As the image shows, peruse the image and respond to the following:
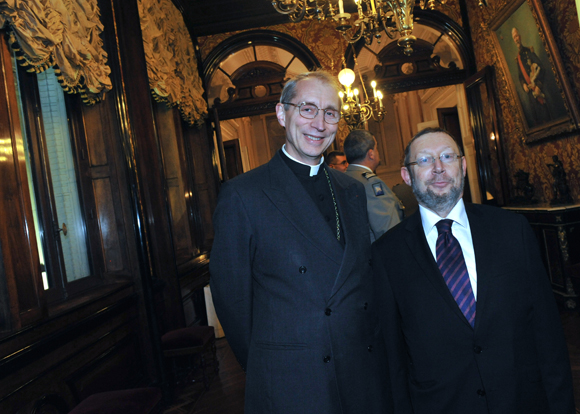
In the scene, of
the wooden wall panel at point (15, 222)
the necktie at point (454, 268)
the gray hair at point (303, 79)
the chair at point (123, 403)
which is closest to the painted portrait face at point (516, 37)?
the gray hair at point (303, 79)

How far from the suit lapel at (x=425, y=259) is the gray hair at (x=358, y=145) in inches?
62.5

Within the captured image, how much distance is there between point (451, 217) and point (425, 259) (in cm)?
18

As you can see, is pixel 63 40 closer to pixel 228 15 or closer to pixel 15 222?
pixel 15 222

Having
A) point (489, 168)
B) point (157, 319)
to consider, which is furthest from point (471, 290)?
point (489, 168)

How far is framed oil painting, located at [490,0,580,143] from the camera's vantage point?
4.34m

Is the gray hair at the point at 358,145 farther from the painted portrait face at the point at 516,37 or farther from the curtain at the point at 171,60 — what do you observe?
the painted portrait face at the point at 516,37

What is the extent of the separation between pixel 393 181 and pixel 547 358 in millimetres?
10668

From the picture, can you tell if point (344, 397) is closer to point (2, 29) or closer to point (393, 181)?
point (2, 29)

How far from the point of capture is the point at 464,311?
1.43 m

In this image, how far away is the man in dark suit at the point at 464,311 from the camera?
1376 millimetres

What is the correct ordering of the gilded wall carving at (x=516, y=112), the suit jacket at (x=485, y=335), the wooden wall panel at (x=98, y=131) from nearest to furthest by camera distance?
1. the suit jacket at (x=485, y=335)
2. the wooden wall panel at (x=98, y=131)
3. the gilded wall carving at (x=516, y=112)

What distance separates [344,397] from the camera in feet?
4.79

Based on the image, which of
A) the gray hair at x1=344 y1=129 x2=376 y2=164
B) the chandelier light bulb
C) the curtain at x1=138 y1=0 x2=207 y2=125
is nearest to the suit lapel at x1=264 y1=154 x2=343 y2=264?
the gray hair at x1=344 y1=129 x2=376 y2=164

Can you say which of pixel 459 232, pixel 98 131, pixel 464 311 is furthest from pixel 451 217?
pixel 98 131
